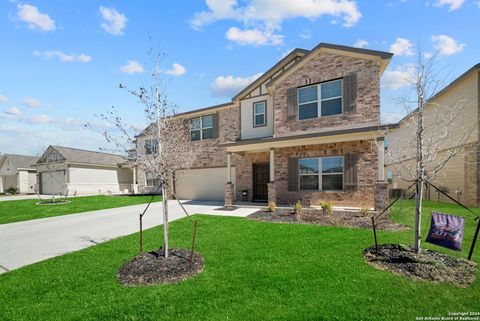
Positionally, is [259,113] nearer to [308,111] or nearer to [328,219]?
[308,111]

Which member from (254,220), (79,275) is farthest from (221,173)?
(79,275)

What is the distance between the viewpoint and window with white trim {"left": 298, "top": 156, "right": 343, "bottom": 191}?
36.3ft

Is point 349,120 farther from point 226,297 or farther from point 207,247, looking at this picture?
point 226,297

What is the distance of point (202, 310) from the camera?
10.8 ft

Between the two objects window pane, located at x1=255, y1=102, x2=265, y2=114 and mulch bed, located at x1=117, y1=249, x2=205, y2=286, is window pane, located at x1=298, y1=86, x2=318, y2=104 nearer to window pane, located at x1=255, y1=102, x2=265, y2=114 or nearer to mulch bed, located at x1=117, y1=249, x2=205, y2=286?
window pane, located at x1=255, y1=102, x2=265, y2=114

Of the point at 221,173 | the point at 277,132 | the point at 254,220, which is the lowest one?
the point at 254,220

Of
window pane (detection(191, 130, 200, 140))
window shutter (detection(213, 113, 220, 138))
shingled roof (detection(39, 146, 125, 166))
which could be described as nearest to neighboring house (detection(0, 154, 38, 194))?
shingled roof (detection(39, 146, 125, 166))

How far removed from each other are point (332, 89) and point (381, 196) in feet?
18.1

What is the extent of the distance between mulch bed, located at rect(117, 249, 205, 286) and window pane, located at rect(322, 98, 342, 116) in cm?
931

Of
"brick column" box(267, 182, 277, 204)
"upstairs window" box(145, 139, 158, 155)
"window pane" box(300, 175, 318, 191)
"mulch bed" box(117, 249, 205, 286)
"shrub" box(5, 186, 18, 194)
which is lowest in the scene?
"shrub" box(5, 186, 18, 194)

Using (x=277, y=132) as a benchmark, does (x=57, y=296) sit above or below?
below

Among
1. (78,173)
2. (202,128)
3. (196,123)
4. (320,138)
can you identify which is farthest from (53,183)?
(320,138)

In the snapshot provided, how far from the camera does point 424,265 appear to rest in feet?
14.4

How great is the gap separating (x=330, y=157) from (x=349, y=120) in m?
1.94
